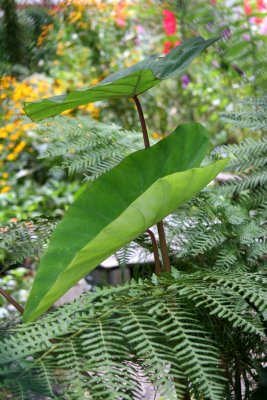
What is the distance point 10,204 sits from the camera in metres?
3.90

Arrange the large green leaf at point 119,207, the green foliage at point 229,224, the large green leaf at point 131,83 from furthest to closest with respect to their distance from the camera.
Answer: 1. the green foliage at point 229,224
2. the large green leaf at point 131,83
3. the large green leaf at point 119,207

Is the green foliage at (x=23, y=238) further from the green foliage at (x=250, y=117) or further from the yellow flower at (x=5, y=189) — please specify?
the yellow flower at (x=5, y=189)

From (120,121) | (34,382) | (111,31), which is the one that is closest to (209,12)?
(34,382)

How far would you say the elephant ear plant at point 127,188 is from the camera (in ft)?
2.63

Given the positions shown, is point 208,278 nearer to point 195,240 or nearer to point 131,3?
point 195,240

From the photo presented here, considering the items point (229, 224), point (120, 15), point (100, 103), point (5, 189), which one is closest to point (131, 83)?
point (229, 224)

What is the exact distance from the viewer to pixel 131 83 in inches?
37.7

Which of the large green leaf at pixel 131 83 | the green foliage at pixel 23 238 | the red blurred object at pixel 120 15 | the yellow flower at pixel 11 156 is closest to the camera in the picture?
the large green leaf at pixel 131 83

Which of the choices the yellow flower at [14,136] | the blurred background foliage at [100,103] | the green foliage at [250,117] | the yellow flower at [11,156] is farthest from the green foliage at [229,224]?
the yellow flower at [14,136]

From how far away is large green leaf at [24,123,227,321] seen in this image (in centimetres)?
78

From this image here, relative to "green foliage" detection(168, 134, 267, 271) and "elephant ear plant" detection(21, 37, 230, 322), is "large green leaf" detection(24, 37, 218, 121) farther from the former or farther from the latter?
"green foliage" detection(168, 134, 267, 271)

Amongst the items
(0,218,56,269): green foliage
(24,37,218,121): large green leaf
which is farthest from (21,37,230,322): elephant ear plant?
(0,218,56,269): green foliage

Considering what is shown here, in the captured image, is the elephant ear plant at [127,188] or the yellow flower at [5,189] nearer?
the elephant ear plant at [127,188]

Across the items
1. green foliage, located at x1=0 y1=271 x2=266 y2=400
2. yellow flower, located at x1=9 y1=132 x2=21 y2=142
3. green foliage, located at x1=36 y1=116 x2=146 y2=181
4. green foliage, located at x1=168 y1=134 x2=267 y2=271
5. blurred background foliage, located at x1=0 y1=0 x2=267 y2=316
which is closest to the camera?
green foliage, located at x1=0 y1=271 x2=266 y2=400
